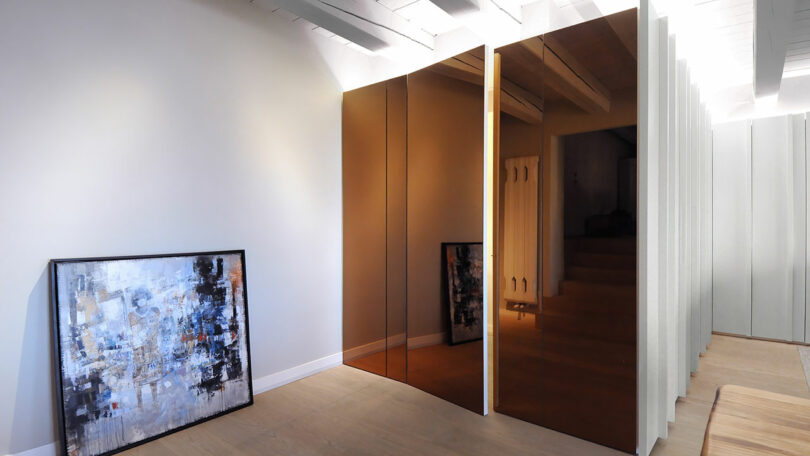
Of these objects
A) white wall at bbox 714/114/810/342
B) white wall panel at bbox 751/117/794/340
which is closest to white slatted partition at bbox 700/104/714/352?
white wall at bbox 714/114/810/342

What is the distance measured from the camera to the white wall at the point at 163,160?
85.3 inches

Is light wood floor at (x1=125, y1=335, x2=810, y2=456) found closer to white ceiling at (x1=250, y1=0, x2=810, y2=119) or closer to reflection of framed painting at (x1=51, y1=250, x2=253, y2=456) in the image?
reflection of framed painting at (x1=51, y1=250, x2=253, y2=456)

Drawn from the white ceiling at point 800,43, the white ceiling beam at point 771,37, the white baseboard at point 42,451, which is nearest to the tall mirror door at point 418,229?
the white ceiling beam at point 771,37

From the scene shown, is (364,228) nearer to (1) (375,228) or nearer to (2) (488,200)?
(1) (375,228)

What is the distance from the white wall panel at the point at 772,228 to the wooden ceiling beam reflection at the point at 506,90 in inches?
137

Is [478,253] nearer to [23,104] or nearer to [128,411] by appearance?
[128,411]

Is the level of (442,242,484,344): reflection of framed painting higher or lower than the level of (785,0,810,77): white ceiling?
A: lower

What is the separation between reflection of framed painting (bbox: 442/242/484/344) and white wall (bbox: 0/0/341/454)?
129cm

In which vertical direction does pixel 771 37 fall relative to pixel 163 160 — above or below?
above

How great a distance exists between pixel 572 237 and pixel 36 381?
10.3 ft

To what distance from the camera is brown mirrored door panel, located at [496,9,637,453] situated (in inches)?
89.8

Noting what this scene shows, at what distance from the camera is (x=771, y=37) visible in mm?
2846

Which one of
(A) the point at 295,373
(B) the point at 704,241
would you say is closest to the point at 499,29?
(B) the point at 704,241

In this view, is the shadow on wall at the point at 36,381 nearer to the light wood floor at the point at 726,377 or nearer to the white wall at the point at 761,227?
the light wood floor at the point at 726,377
